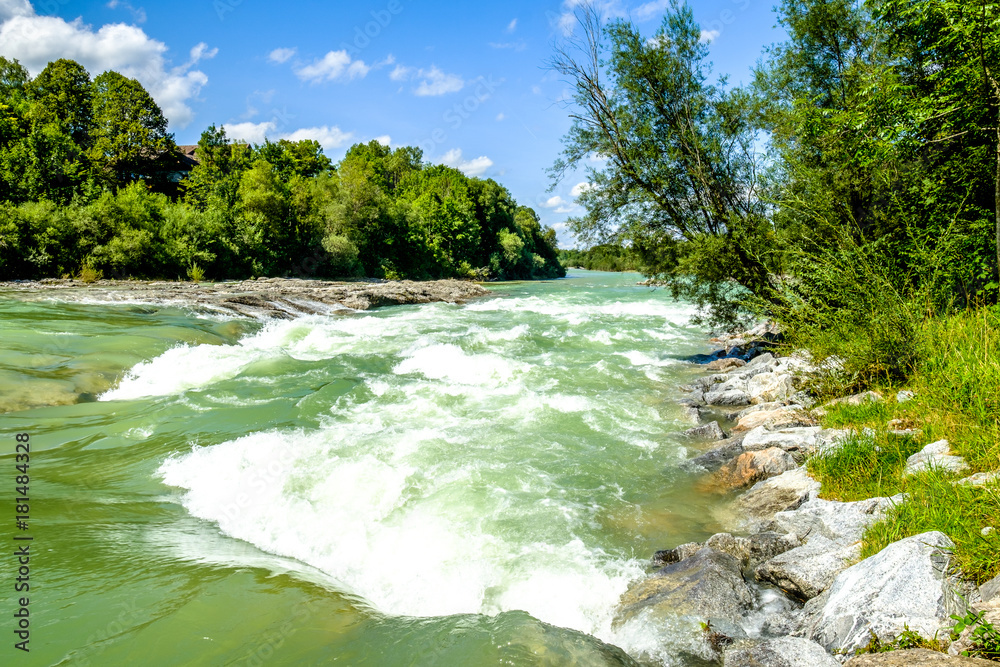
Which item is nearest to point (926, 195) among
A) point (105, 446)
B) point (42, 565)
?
point (42, 565)

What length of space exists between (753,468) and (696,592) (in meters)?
3.08

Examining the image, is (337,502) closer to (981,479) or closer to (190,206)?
(981,479)

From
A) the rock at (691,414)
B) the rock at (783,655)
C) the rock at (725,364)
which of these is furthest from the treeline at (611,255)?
the rock at (783,655)

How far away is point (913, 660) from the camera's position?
8.18ft

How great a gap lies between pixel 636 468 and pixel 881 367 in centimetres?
360

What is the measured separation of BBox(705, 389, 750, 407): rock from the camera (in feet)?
34.1

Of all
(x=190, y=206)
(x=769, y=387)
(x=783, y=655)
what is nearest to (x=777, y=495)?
(x=783, y=655)

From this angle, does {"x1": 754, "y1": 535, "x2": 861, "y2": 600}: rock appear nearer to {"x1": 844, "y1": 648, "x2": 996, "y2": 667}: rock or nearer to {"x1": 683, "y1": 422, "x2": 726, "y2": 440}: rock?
{"x1": 844, "y1": 648, "x2": 996, "y2": 667}: rock

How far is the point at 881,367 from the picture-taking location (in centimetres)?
714

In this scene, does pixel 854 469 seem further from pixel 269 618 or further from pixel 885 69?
pixel 885 69

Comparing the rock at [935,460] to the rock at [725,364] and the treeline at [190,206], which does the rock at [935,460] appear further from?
the treeline at [190,206]

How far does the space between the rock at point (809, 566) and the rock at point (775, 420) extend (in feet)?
11.8

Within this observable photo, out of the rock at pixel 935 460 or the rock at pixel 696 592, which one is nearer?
the rock at pixel 696 592

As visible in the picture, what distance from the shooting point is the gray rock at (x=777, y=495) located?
5.55 m
